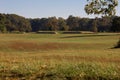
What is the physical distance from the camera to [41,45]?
5197cm

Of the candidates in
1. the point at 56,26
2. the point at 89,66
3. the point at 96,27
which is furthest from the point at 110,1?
the point at 56,26

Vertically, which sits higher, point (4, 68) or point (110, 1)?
point (110, 1)

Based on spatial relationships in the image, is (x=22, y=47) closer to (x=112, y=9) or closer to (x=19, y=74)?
(x=112, y=9)

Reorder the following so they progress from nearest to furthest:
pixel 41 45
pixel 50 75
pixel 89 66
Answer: pixel 50 75
pixel 89 66
pixel 41 45

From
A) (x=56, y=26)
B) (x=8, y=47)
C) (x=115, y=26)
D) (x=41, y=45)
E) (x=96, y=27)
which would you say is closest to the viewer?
(x=8, y=47)

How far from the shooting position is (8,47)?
4875 centimetres

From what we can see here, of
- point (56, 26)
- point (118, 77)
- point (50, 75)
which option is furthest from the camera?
point (56, 26)

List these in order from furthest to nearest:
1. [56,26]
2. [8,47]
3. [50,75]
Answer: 1. [56,26]
2. [8,47]
3. [50,75]

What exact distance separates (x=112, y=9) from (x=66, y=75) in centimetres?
4260

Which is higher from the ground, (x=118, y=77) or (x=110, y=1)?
(x=110, y=1)

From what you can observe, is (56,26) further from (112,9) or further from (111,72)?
(111,72)

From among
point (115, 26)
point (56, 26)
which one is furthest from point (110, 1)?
point (56, 26)

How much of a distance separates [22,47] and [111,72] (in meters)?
40.6

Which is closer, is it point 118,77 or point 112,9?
point 118,77
